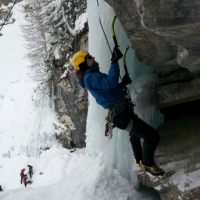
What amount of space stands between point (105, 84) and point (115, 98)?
0.28 meters

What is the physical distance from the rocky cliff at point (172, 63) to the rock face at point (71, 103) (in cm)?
498

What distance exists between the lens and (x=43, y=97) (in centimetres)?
968

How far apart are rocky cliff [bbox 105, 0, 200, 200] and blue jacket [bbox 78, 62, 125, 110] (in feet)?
1.65

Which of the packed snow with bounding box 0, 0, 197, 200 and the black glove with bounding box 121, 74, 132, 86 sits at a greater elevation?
the black glove with bounding box 121, 74, 132, 86

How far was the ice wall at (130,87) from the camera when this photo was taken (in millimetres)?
2729

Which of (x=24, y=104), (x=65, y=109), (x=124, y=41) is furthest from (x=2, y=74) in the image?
(x=124, y=41)

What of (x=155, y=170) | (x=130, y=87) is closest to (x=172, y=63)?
(x=130, y=87)

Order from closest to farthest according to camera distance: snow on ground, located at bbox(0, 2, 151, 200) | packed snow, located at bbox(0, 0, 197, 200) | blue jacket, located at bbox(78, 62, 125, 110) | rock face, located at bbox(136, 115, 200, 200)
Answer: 1. blue jacket, located at bbox(78, 62, 125, 110)
2. rock face, located at bbox(136, 115, 200, 200)
3. packed snow, located at bbox(0, 0, 197, 200)
4. snow on ground, located at bbox(0, 2, 151, 200)

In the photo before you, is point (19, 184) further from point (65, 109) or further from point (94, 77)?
point (94, 77)

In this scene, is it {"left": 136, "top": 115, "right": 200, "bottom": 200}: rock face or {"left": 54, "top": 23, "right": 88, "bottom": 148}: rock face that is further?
{"left": 54, "top": 23, "right": 88, "bottom": 148}: rock face

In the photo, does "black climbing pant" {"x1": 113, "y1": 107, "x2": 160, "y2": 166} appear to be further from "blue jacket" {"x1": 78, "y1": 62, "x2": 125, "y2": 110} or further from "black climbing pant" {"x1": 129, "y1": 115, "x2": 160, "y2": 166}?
"blue jacket" {"x1": 78, "y1": 62, "x2": 125, "y2": 110}

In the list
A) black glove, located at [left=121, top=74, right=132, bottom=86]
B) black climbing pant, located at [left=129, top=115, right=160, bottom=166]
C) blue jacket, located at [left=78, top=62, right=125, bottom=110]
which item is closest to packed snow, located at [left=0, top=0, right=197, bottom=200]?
black climbing pant, located at [left=129, top=115, right=160, bottom=166]

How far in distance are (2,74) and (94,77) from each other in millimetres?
16562

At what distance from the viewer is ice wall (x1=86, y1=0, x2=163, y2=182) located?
273 cm
